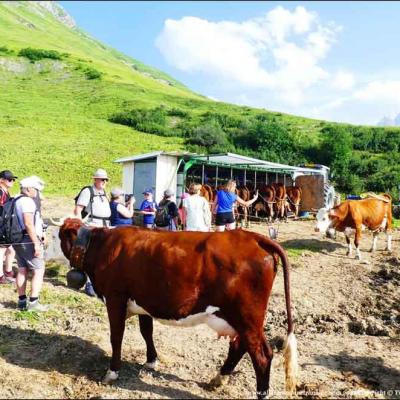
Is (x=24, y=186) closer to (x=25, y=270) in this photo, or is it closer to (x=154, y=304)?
(x=25, y=270)

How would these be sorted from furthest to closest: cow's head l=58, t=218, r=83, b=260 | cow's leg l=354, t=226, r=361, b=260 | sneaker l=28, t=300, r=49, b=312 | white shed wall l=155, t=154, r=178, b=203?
1. white shed wall l=155, t=154, r=178, b=203
2. cow's leg l=354, t=226, r=361, b=260
3. sneaker l=28, t=300, r=49, b=312
4. cow's head l=58, t=218, r=83, b=260

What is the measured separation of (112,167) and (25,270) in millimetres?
23879

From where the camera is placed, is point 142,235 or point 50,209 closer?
point 142,235

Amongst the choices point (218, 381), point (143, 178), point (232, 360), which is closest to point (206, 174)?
point (143, 178)

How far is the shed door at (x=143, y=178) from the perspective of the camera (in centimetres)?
1520

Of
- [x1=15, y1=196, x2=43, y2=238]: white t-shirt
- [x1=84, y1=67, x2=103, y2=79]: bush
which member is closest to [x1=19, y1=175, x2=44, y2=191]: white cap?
[x1=15, y1=196, x2=43, y2=238]: white t-shirt

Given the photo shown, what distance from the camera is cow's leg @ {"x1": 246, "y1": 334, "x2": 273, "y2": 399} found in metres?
4.43

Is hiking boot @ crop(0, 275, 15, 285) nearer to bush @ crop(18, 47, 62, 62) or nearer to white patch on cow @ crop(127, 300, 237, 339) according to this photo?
white patch on cow @ crop(127, 300, 237, 339)

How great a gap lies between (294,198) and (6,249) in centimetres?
1468

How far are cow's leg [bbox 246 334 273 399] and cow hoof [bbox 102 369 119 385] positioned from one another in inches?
59.2

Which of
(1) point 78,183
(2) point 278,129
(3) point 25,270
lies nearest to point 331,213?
(3) point 25,270

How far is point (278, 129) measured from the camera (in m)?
40.7

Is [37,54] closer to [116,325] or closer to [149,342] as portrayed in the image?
[149,342]

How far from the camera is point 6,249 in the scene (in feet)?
26.3
